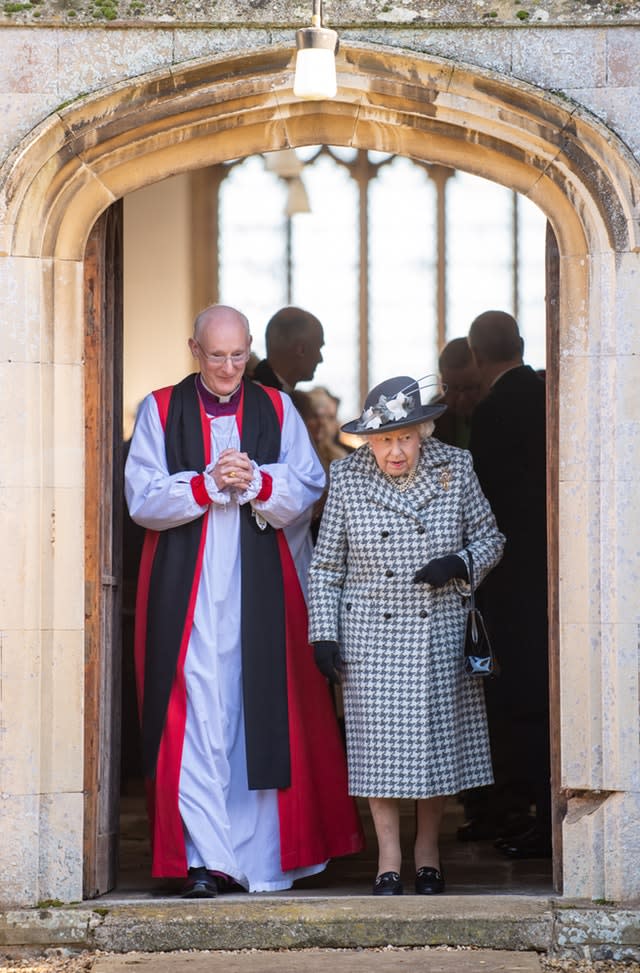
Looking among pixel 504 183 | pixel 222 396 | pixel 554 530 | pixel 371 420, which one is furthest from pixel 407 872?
pixel 504 183

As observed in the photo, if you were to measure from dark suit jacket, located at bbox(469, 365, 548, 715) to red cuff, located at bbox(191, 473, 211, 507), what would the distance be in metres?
1.51

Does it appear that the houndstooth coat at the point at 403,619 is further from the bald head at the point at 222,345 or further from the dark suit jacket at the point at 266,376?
the dark suit jacket at the point at 266,376

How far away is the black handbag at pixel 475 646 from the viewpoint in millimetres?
→ 5742

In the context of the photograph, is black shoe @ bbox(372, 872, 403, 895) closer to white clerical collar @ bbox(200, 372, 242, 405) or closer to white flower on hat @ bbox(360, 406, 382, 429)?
white flower on hat @ bbox(360, 406, 382, 429)

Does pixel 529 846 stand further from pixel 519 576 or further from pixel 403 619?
pixel 403 619

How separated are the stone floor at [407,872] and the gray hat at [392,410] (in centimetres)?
161

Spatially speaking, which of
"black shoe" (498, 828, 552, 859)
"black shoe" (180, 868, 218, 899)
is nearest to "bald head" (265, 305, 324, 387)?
"black shoe" (498, 828, 552, 859)

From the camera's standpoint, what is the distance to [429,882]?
5.88m

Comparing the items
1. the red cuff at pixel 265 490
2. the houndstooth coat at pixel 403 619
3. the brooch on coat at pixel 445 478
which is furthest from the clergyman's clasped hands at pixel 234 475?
the brooch on coat at pixel 445 478

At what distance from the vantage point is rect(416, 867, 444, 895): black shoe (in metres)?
5.86

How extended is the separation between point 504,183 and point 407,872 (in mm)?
2587

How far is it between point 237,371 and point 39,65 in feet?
4.11

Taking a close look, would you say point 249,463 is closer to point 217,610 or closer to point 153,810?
point 217,610

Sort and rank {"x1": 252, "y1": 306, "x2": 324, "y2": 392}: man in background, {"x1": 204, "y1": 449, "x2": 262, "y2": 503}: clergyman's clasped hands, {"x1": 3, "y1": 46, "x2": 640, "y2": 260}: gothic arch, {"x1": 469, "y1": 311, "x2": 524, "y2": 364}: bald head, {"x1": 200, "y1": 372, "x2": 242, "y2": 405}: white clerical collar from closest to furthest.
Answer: {"x1": 3, "y1": 46, "x2": 640, "y2": 260}: gothic arch < {"x1": 204, "y1": 449, "x2": 262, "y2": 503}: clergyman's clasped hands < {"x1": 200, "y1": 372, "x2": 242, "y2": 405}: white clerical collar < {"x1": 469, "y1": 311, "x2": 524, "y2": 364}: bald head < {"x1": 252, "y1": 306, "x2": 324, "y2": 392}: man in background
